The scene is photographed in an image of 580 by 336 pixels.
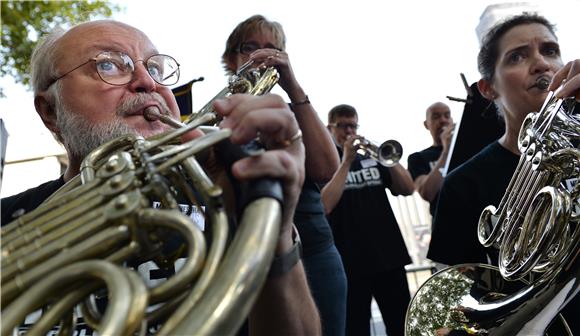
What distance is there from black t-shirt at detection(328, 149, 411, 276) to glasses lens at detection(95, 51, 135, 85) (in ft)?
5.91

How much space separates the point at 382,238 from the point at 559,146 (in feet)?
5.02

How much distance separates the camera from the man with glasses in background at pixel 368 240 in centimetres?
292

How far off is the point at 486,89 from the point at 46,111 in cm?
185

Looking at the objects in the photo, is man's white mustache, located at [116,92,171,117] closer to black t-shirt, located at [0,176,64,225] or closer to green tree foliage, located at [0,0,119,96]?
black t-shirt, located at [0,176,64,225]

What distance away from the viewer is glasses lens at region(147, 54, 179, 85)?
155 cm

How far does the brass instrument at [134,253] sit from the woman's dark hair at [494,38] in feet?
6.24

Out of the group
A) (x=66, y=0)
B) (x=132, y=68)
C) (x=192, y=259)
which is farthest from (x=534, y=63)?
(x=66, y=0)

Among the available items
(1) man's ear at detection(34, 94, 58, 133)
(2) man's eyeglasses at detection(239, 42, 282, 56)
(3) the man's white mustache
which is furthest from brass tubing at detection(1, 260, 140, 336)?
(2) man's eyeglasses at detection(239, 42, 282, 56)

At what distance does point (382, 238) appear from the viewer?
302 cm

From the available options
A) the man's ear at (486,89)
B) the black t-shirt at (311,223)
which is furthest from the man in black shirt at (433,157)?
the black t-shirt at (311,223)

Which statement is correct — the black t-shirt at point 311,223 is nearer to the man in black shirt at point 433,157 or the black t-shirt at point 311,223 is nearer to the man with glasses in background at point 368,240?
the man with glasses in background at point 368,240

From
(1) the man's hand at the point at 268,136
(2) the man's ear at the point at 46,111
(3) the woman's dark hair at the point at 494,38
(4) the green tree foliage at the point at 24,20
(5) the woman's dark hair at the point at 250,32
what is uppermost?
(4) the green tree foliage at the point at 24,20

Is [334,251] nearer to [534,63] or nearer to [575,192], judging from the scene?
[575,192]

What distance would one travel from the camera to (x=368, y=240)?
301 centimetres
